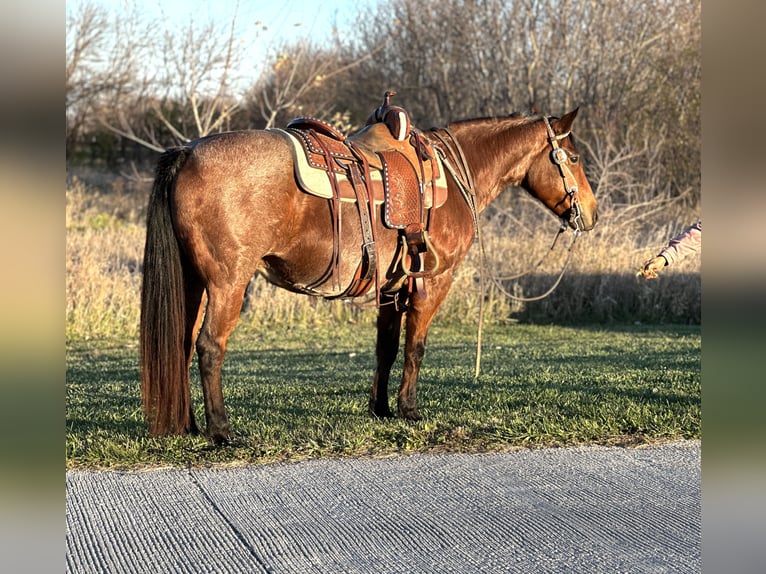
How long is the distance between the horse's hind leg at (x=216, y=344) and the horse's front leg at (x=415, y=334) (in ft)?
4.45

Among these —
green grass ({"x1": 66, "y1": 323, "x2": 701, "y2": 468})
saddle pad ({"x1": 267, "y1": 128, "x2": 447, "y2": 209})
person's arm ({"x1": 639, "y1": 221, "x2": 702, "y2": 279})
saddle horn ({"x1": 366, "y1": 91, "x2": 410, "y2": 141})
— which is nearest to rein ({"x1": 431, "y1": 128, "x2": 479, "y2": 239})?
saddle horn ({"x1": 366, "y1": 91, "x2": 410, "y2": 141})

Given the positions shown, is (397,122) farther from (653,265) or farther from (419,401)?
(419,401)

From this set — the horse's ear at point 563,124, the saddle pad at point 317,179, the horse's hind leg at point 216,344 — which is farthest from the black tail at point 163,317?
the horse's ear at point 563,124

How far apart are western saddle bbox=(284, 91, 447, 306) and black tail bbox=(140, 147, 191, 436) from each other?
820 millimetres

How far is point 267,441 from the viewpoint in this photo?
5391 millimetres

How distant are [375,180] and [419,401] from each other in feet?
6.72

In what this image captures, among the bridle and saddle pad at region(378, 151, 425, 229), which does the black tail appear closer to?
saddle pad at region(378, 151, 425, 229)

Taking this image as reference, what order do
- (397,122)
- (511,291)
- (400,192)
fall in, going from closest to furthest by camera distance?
(400,192)
(397,122)
(511,291)

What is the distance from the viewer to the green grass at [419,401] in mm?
5328

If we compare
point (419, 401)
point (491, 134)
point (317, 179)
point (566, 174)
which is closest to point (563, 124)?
point (566, 174)

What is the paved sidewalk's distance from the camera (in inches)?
139

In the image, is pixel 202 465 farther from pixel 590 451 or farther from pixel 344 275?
pixel 590 451

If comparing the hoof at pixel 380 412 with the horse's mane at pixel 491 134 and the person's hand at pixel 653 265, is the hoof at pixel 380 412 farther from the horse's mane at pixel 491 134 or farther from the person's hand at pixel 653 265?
the person's hand at pixel 653 265

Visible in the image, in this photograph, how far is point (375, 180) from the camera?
220 inches
